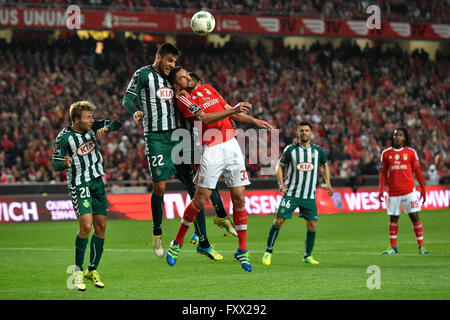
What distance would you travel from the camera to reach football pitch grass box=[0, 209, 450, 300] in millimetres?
8445

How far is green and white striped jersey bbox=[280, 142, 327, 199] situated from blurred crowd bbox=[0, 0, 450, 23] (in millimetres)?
21561

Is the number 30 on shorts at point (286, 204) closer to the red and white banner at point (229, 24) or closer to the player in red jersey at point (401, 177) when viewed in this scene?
the player in red jersey at point (401, 177)

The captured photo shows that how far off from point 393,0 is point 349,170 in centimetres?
1409

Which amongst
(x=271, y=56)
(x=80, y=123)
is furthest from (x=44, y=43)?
(x=80, y=123)

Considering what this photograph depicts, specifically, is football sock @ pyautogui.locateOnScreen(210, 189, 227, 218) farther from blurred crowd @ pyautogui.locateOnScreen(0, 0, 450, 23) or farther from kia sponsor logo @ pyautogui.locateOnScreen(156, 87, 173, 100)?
blurred crowd @ pyautogui.locateOnScreen(0, 0, 450, 23)

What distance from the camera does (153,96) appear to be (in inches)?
406

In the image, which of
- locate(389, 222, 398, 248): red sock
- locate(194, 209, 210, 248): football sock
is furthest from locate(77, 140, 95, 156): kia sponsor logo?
locate(389, 222, 398, 248): red sock

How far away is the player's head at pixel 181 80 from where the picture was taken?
10.2m

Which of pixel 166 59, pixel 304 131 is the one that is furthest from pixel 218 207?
pixel 166 59

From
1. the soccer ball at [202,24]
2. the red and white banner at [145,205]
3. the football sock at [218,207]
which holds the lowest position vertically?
the red and white banner at [145,205]

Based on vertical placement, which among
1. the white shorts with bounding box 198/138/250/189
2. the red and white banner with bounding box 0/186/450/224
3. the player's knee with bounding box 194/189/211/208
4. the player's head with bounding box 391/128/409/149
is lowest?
the red and white banner with bounding box 0/186/450/224

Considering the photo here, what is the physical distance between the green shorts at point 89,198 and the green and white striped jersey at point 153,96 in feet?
4.95

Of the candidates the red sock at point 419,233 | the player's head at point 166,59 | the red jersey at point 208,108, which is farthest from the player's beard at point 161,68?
the red sock at point 419,233

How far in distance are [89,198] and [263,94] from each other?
25.1 m
